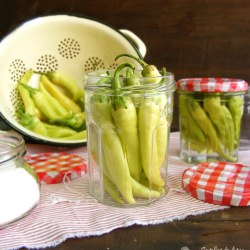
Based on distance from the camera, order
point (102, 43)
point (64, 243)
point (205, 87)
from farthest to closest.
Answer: point (102, 43) < point (205, 87) < point (64, 243)

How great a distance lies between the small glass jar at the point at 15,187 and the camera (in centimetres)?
38

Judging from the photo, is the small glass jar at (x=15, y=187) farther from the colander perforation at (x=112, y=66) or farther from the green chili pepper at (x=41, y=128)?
the colander perforation at (x=112, y=66)

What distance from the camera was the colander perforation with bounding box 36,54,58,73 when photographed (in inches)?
30.3

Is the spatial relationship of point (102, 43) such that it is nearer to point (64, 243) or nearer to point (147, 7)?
point (147, 7)

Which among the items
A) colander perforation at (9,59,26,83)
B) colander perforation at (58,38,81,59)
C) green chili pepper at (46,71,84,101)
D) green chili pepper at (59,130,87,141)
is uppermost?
colander perforation at (58,38,81,59)

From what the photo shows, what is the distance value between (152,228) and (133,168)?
0.08m

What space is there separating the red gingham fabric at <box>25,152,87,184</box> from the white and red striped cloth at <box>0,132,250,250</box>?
0.02 meters

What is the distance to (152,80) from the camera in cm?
42

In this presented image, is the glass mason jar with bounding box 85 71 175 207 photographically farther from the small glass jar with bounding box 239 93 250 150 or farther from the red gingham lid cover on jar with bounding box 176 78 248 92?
the small glass jar with bounding box 239 93 250 150

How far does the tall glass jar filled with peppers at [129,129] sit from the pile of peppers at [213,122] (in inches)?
4.6

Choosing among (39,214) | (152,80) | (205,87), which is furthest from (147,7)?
(39,214)

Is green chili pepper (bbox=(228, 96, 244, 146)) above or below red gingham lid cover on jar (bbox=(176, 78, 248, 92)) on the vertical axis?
below

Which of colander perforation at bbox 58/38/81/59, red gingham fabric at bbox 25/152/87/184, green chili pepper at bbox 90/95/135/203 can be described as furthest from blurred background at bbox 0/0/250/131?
green chili pepper at bbox 90/95/135/203

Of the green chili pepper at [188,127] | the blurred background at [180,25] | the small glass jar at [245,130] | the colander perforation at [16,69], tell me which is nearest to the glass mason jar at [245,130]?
the small glass jar at [245,130]
